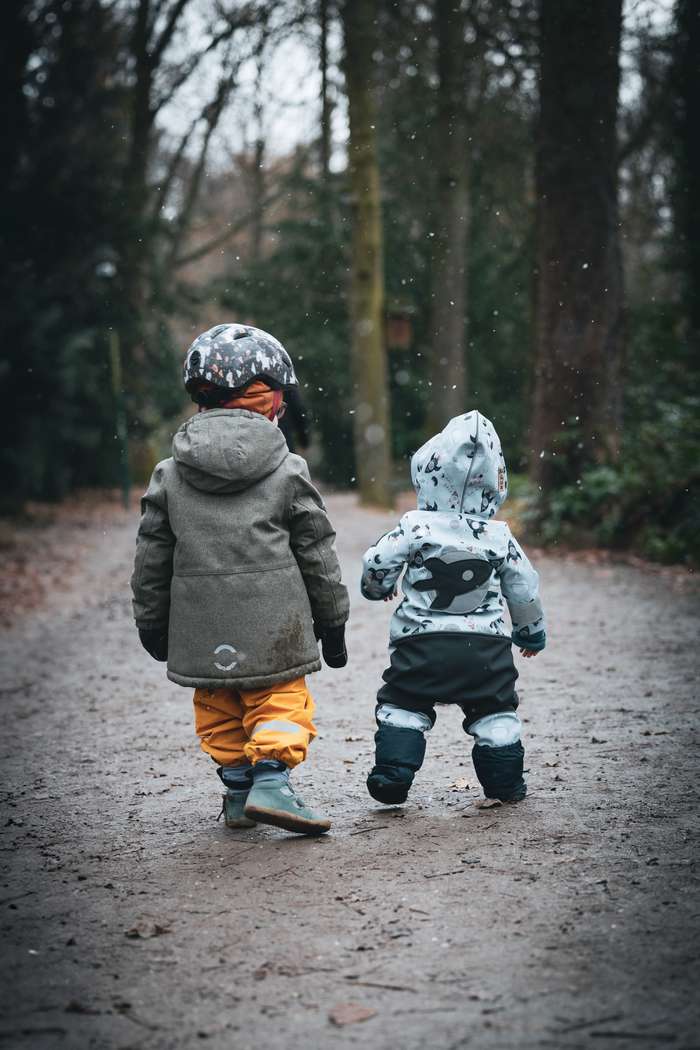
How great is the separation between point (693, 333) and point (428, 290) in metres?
5.46

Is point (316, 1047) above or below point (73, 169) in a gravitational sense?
below

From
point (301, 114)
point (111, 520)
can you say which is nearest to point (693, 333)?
point (301, 114)

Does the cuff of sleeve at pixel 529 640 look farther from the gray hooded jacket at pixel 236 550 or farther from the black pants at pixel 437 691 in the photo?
the gray hooded jacket at pixel 236 550

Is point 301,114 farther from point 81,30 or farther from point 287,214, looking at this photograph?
point 287,214

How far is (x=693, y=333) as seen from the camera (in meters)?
18.2

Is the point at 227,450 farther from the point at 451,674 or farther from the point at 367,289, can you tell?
the point at 367,289

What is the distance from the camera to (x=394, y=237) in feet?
65.9

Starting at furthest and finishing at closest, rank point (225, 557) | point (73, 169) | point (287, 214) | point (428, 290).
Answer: point (287, 214) < point (428, 290) < point (73, 169) < point (225, 557)

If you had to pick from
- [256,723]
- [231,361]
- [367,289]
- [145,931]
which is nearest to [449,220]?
[367,289]

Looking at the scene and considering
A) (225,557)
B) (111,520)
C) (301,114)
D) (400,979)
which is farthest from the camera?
(111,520)

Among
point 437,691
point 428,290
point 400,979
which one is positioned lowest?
point 400,979

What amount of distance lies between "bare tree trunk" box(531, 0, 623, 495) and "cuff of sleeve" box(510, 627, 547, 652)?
24.7ft

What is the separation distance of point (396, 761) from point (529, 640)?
69 centimetres

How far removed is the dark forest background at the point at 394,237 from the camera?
429 inches
